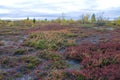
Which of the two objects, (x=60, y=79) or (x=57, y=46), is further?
(x=57, y=46)

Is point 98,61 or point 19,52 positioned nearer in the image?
point 98,61

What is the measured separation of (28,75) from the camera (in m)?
13.1

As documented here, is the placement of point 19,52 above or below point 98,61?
below

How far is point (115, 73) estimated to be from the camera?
1172cm

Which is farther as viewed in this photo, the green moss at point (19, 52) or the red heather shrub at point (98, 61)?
the green moss at point (19, 52)

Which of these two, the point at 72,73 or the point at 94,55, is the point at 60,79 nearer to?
the point at 72,73

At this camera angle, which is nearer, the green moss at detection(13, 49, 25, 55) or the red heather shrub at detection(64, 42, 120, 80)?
the red heather shrub at detection(64, 42, 120, 80)

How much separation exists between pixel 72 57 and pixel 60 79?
396 cm

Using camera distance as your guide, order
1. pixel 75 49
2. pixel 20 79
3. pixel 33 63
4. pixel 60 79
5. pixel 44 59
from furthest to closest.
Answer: pixel 75 49
pixel 44 59
pixel 33 63
pixel 20 79
pixel 60 79

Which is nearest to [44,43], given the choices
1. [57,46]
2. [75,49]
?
[57,46]

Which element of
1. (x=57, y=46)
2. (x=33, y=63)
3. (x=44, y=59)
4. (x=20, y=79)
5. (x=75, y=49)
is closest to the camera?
(x=20, y=79)

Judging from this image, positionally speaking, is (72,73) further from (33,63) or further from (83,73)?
(33,63)

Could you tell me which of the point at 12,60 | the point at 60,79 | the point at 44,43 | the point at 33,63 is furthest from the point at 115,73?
the point at 44,43

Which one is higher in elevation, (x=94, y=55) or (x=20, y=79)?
(x=94, y=55)
